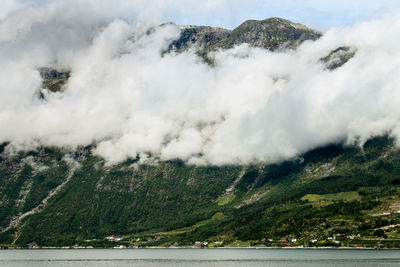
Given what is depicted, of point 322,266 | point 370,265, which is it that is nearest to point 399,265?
point 370,265

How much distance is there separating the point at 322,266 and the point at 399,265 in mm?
29696

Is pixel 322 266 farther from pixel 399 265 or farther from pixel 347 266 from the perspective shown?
pixel 399 265

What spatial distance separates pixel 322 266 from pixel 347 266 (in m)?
9.83

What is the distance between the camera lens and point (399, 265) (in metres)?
183

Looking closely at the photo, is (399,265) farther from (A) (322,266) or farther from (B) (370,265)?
(A) (322,266)

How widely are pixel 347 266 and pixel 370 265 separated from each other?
8.88 meters

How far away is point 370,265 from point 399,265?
41.4ft

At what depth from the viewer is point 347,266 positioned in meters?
194

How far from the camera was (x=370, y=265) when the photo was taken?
19250cm

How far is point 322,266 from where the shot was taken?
7771 inches

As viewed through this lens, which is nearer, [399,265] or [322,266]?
[399,265]

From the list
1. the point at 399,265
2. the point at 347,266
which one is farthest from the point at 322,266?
the point at 399,265

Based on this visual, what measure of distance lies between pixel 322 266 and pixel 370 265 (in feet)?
61.2
